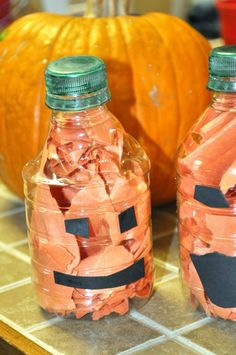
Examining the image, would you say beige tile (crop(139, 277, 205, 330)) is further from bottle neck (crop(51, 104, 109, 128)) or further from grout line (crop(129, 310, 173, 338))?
bottle neck (crop(51, 104, 109, 128))

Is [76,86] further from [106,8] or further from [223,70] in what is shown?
[106,8]

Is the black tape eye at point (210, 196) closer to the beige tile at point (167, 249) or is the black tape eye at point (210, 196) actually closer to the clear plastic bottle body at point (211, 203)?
the clear plastic bottle body at point (211, 203)

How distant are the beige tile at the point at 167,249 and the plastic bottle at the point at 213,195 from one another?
0.37ft

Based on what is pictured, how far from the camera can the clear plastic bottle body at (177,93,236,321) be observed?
0.60 meters

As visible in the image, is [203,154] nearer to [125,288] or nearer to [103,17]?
[125,288]

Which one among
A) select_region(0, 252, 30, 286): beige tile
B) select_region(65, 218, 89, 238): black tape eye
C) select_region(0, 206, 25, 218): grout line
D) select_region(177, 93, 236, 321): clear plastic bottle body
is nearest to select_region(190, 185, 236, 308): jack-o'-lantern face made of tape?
select_region(177, 93, 236, 321): clear plastic bottle body

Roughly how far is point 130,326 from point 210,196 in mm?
143

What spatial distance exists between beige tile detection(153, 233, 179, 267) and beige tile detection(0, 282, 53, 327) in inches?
5.9

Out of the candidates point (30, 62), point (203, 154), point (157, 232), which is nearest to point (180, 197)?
point (203, 154)

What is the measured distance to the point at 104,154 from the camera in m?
0.62

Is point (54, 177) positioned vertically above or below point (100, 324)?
above

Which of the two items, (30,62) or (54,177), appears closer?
(54,177)

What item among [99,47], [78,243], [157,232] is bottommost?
[157,232]

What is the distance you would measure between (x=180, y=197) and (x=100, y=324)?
0.14 metres
